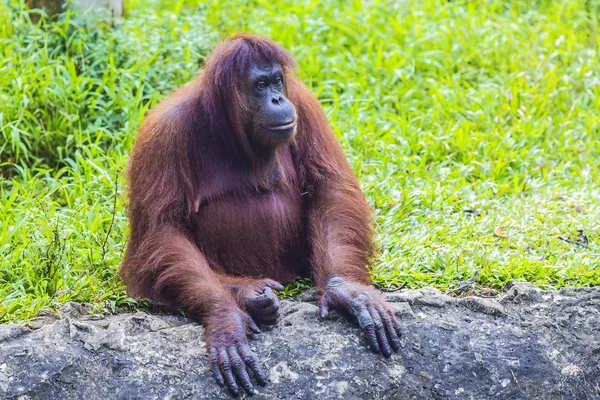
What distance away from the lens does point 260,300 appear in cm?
375

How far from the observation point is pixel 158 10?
24.7 ft

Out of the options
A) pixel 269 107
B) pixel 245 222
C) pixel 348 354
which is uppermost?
pixel 269 107

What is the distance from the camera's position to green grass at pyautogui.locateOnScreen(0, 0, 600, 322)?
453 cm

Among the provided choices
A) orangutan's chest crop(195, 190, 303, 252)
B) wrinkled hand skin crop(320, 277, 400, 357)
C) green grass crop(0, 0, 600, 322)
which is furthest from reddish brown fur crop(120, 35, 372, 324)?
green grass crop(0, 0, 600, 322)

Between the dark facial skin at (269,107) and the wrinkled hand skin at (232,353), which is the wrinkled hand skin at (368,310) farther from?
the dark facial skin at (269,107)

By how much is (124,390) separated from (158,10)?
4594mm

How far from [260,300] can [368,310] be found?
1.44ft

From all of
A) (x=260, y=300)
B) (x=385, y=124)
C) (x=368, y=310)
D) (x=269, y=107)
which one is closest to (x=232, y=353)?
(x=260, y=300)

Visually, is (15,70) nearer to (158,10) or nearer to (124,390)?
(158,10)

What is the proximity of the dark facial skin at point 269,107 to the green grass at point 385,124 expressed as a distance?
2.89 feet

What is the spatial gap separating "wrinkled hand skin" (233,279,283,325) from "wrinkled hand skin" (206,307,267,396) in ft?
0.23

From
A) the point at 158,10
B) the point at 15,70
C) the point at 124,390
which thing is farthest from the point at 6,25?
the point at 124,390

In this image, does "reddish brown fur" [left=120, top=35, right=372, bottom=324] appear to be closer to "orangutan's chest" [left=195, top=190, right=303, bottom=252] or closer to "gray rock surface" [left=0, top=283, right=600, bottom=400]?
"orangutan's chest" [left=195, top=190, right=303, bottom=252]

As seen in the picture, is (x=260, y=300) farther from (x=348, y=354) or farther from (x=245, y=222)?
(x=245, y=222)
